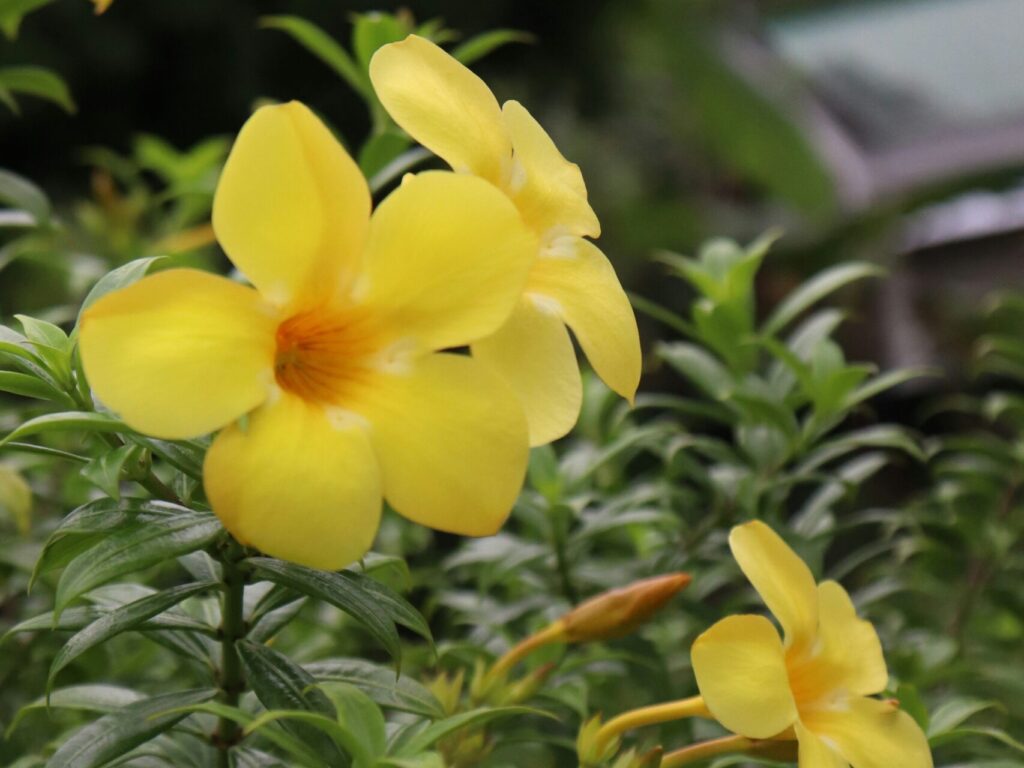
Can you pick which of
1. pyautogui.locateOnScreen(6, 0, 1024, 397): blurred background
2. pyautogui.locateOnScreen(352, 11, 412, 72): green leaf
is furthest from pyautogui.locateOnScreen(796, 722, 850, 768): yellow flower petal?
pyautogui.locateOnScreen(6, 0, 1024, 397): blurred background

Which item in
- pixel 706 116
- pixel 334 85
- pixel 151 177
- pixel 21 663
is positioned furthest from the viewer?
pixel 706 116

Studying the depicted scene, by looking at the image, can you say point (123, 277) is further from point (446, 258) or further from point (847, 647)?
point (847, 647)

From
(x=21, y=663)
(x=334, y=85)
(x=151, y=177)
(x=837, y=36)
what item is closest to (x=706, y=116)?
(x=837, y=36)

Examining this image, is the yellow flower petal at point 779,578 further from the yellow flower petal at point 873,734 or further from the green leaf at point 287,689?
the green leaf at point 287,689

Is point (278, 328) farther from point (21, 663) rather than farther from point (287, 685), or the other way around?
point (21, 663)

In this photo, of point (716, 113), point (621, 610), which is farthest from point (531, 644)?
point (716, 113)
